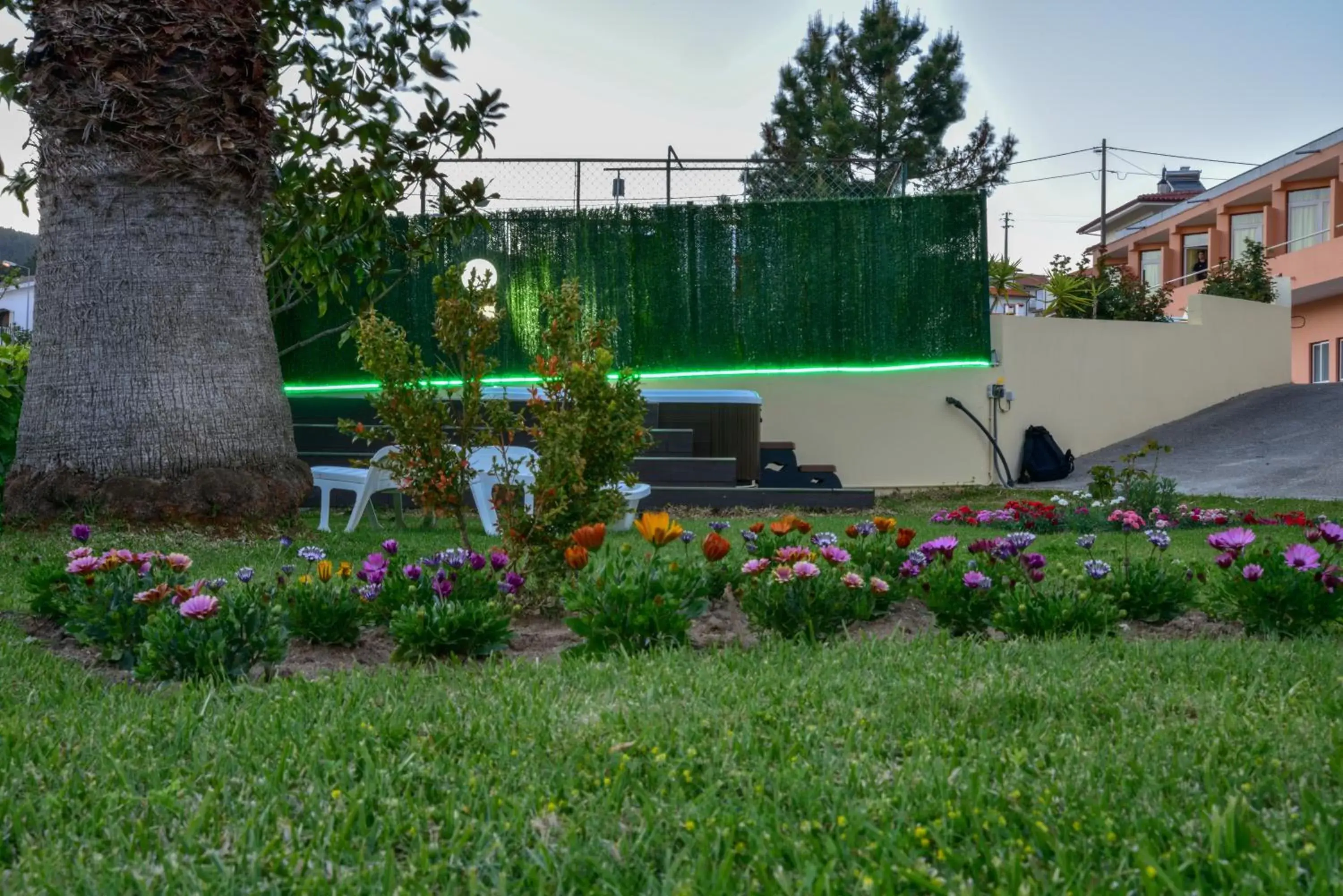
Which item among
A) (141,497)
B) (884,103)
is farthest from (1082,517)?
(884,103)

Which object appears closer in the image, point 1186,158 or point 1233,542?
point 1233,542

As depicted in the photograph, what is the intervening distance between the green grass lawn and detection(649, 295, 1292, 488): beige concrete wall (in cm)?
1143

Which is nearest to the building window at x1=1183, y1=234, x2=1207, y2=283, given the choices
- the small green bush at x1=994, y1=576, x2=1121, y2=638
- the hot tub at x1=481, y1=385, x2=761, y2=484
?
the hot tub at x1=481, y1=385, x2=761, y2=484

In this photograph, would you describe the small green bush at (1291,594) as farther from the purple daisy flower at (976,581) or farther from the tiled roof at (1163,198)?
Result: the tiled roof at (1163,198)

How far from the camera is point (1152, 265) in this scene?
3547cm

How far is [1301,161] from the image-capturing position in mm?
26250

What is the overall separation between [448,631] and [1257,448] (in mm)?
14116

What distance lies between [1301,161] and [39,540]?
2794 centimetres

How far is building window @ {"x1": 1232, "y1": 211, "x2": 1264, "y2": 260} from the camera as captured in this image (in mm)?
29688

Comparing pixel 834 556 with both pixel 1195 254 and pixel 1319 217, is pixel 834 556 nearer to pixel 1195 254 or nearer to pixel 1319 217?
pixel 1319 217

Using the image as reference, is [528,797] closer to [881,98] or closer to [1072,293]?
[1072,293]

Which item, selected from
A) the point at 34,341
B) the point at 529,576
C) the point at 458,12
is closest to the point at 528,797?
the point at 529,576

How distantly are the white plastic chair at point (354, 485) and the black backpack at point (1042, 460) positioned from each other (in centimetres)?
929

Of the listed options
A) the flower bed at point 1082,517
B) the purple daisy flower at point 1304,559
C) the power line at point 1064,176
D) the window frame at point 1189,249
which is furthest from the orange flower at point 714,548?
the window frame at point 1189,249
